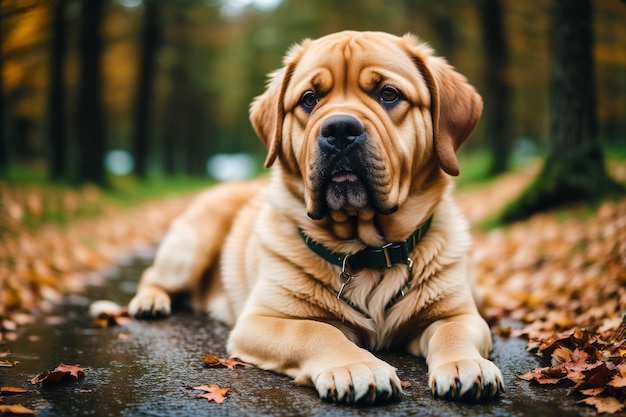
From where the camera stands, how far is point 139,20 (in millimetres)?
23656

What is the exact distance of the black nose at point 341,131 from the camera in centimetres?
312

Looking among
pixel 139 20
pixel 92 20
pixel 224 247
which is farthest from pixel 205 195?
pixel 139 20

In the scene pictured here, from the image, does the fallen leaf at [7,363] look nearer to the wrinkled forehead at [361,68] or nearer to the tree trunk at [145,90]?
the wrinkled forehead at [361,68]

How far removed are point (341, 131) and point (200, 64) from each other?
26810 mm

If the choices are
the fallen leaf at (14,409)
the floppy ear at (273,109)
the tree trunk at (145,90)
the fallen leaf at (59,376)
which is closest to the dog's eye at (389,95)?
the floppy ear at (273,109)

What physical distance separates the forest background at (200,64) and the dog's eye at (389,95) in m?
2.59

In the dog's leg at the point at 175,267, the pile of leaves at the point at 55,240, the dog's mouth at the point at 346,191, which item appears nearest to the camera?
the dog's mouth at the point at 346,191

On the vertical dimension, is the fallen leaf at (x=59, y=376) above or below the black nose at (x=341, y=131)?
below

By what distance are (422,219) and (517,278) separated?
2.80 metres

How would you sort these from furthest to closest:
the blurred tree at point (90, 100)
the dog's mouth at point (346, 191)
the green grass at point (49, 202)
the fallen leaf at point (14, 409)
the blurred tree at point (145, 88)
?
the blurred tree at point (145, 88) < the blurred tree at point (90, 100) < the green grass at point (49, 202) < the dog's mouth at point (346, 191) < the fallen leaf at point (14, 409)

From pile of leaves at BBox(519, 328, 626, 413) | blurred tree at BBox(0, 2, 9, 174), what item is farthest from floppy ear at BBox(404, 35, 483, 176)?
blurred tree at BBox(0, 2, 9, 174)

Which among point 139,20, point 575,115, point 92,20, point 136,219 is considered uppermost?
point 139,20

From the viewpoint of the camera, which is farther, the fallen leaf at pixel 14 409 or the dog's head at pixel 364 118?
the dog's head at pixel 364 118

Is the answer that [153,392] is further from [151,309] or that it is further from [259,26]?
[259,26]
